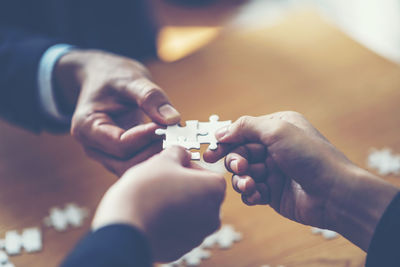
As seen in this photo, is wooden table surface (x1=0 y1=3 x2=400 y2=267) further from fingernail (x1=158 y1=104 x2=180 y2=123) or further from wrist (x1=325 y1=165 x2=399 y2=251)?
fingernail (x1=158 y1=104 x2=180 y2=123)

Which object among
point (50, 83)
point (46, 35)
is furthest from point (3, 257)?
point (46, 35)

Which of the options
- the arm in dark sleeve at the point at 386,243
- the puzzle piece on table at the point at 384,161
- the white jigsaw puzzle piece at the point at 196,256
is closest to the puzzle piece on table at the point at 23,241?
the white jigsaw puzzle piece at the point at 196,256

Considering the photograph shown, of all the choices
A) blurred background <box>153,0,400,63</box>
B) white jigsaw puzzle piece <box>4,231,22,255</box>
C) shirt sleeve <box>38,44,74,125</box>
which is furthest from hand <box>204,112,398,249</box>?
blurred background <box>153,0,400,63</box>

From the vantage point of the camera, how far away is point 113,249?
2.63 ft

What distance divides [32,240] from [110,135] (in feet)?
1.25

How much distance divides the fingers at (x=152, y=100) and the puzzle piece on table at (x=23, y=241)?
1.60 feet

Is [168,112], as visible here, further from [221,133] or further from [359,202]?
[359,202]

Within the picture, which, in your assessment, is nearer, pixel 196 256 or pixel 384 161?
pixel 196 256

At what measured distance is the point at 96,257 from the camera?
794 millimetres

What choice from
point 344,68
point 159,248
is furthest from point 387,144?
point 159,248

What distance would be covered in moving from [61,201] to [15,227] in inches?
6.1

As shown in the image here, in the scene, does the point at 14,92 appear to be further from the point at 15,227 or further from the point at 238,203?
the point at 238,203

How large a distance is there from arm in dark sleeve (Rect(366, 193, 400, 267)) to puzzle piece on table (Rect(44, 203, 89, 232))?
32.7 inches

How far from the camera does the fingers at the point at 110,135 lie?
1.33 meters
